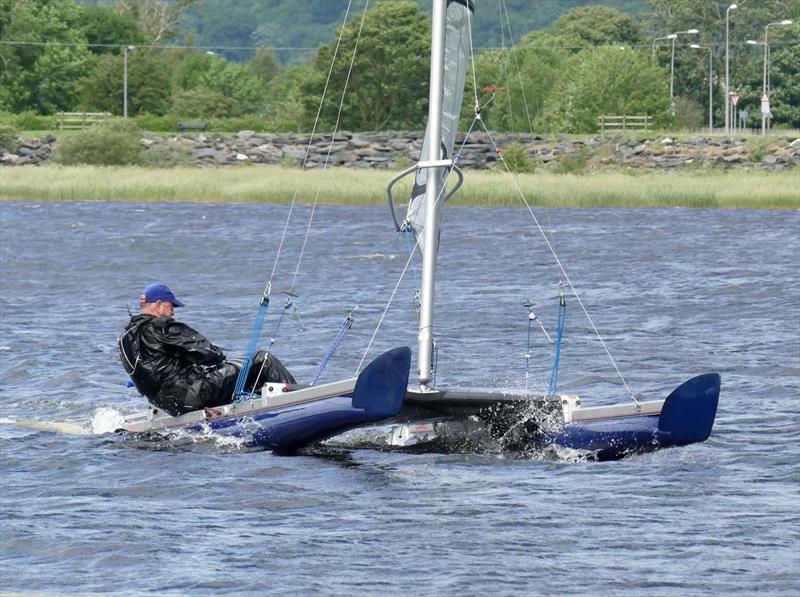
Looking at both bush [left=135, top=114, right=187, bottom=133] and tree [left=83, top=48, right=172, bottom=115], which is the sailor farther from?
tree [left=83, top=48, right=172, bottom=115]

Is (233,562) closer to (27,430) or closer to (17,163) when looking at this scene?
(27,430)

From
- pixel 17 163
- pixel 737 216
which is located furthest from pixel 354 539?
pixel 17 163

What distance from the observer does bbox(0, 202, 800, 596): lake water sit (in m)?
11.3

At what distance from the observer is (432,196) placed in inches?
600

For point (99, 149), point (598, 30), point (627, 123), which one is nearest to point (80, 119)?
point (99, 149)

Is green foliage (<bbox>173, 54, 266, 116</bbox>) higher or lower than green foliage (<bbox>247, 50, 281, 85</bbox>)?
lower

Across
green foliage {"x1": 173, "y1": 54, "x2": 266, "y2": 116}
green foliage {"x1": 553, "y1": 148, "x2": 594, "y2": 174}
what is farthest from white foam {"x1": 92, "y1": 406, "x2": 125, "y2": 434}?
green foliage {"x1": 173, "y1": 54, "x2": 266, "y2": 116}

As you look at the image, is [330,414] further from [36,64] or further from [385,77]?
[36,64]

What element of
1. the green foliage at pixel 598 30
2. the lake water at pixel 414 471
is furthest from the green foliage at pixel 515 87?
the lake water at pixel 414 471

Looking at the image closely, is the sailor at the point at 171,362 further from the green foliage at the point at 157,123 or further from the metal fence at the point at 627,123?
the metal fence at the point at 627,123

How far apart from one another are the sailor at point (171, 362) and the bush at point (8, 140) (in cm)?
6242

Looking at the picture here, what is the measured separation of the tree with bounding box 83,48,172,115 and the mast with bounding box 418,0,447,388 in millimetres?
81823

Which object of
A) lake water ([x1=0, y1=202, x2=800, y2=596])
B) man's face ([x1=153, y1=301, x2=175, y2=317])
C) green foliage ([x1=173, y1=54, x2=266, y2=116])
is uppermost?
green foliage ([x1=173, y1=54, x2=266, y2=116])

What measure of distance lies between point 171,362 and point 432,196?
2750mm
